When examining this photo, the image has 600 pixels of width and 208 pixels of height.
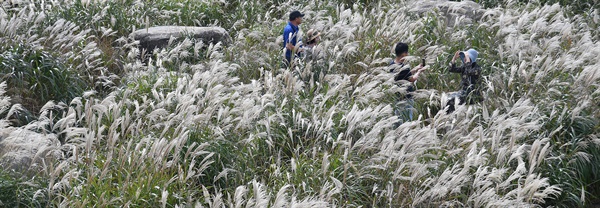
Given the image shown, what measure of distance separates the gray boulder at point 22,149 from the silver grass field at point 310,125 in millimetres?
71

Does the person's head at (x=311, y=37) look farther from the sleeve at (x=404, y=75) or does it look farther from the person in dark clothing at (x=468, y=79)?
the person in dark clothing at (x=468, y=79)

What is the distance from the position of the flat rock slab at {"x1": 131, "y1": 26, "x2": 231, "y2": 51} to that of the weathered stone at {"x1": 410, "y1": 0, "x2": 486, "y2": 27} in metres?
3.25

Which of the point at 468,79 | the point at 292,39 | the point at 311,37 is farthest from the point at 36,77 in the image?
the point at 468,79

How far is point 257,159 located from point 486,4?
26.1 feet

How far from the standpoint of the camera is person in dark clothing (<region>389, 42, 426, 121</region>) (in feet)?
26.9

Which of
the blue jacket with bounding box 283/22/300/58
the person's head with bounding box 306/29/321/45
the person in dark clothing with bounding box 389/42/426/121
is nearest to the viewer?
the person in dark clothing with bounding box 389/42/426/121

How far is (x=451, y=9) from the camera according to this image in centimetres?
1259

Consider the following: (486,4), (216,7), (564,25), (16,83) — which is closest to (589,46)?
(564,25)

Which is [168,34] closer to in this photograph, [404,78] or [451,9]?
[404,78]

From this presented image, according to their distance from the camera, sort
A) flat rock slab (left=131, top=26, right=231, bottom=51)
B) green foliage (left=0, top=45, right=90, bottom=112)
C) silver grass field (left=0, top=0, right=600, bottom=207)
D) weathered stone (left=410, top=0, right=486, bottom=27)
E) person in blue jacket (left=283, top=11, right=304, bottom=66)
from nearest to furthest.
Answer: silver grass field (left=0, top=0, right=600, bottom=207) < green foliage (left=0, top=45, right=90, bottom=112) < person in blue jacket (left=283, top=11, right=304, bottom=66) < flat rock slab (left=131, top=26, right=231, bottom=51) < weathered stone (left=410, top=0, right=486, bottom=27)

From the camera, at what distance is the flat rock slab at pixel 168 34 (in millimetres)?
10727

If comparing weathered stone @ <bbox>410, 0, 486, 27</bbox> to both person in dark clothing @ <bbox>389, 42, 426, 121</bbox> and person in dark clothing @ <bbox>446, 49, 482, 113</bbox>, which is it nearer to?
person in dark clothing @ <bbox>446, 49, 482, 113</bbox>

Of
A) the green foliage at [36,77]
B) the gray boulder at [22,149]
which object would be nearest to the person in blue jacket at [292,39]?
the green foliage at [36,77]

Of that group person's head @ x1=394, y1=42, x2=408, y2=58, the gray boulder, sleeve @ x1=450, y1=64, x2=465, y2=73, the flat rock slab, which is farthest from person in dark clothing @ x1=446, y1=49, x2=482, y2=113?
the gray boulder
